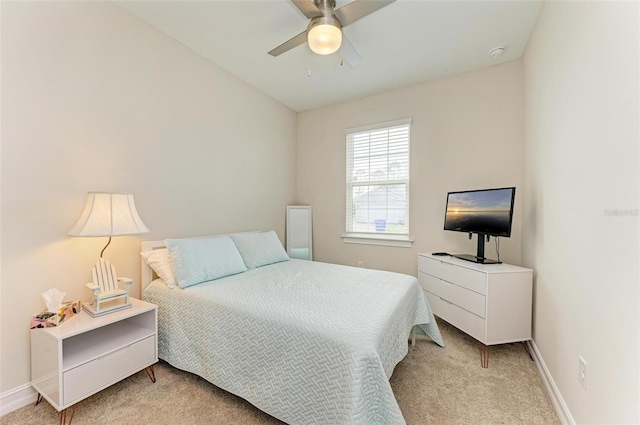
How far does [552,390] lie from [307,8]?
2910 millimetres

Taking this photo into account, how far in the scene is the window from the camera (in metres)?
3.49

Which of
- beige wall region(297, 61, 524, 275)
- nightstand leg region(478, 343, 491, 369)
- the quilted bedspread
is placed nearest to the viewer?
the quilted bedspread

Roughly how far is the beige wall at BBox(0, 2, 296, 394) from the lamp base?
0.85 ft

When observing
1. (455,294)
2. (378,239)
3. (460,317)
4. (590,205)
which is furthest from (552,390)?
(378,239)

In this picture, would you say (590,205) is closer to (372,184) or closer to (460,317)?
(460,317)

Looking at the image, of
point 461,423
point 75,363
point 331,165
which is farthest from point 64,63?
point 461,423

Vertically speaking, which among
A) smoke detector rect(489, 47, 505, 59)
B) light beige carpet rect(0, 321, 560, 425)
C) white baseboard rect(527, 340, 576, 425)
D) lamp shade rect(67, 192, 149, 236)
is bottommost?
light beige carpet rect(0, 321, 560, 425)

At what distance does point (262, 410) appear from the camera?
1504 mm

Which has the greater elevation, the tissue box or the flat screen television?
the flat screen television

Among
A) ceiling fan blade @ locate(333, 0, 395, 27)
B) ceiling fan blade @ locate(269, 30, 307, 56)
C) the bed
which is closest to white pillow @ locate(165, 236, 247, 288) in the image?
the bed

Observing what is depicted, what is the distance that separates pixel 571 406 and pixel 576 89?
1718 mm

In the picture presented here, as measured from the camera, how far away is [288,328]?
57.7 inches

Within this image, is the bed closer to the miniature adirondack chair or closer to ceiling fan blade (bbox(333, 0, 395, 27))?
the miniature adirondack chair

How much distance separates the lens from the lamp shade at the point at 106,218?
1712 mm
